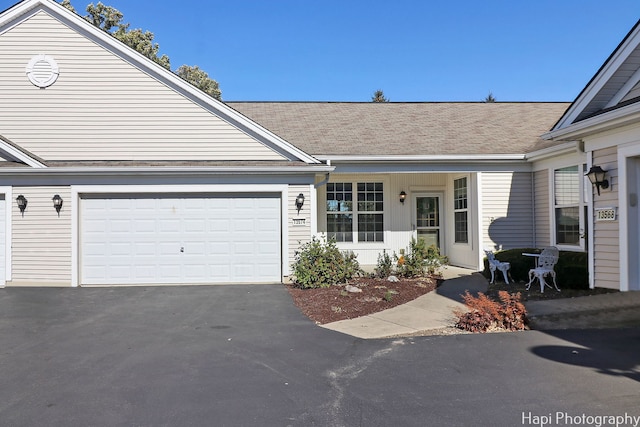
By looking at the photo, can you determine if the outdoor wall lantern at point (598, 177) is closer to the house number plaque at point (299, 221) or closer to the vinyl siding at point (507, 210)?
the vinyl siding at point (507, 210)

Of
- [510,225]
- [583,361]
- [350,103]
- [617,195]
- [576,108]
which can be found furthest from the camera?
[350,103]

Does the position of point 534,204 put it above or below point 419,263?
above

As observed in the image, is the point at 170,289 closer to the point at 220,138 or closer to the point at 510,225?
the point at 220,138

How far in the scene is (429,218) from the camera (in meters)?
15.4

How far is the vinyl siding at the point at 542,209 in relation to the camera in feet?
41.3

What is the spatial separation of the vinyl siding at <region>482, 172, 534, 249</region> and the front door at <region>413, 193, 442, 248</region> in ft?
7.27

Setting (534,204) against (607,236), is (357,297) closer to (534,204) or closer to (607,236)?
(607,236)

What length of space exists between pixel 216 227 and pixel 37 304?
4091 mm

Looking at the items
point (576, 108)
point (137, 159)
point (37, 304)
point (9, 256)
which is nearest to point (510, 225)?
point (576, 108)

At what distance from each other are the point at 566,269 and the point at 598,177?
1.98 m

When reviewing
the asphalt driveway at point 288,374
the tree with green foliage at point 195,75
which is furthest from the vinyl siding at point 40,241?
the tree with green foliage at point 195,75

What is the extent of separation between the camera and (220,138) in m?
12.3

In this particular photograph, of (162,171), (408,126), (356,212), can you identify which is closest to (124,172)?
(162,171)

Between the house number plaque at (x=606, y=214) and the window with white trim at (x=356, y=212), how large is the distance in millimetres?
6935
